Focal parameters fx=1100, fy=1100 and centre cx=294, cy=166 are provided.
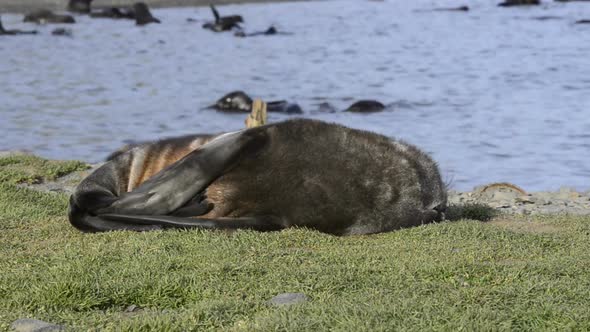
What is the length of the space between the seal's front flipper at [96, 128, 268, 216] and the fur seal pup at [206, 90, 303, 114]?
13.8m

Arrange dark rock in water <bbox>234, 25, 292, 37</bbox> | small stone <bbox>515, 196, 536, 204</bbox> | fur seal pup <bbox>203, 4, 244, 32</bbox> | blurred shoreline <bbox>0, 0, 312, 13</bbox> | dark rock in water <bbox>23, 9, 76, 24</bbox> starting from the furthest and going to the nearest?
blurred shoreline <bbox>0, 0, 312, 13</bbox> < fur seal pup <bbox>203, 4, 244, 32</bbox> < dark rock in water <bbox>23, 9, 76, 24</bbox> < dark rock in water <bbox>234, 25, 292, 37</bbox> < small stone <bbox>515, 196, 536, 204</bbox>

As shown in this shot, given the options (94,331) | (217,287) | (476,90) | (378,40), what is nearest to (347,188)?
(217,287)

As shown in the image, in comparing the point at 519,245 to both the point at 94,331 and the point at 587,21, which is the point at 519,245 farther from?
the point at 587,21

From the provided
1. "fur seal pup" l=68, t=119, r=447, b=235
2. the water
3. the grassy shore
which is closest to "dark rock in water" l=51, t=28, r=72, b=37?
the water

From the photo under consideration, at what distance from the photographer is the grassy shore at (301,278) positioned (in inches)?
192

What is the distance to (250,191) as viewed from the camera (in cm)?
709

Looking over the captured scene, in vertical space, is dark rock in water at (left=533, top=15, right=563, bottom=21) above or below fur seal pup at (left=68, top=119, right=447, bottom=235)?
below

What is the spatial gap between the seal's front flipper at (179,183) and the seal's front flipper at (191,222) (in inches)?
2.8

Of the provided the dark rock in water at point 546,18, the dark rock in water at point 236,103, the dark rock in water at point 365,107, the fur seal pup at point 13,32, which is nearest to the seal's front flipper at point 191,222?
the dark rock in water at point 236,103

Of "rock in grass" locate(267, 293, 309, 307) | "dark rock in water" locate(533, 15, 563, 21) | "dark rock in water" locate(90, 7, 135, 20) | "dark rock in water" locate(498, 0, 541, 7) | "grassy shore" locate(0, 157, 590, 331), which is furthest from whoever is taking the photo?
"dark rock in water" locate(498, 0, 541, 7)

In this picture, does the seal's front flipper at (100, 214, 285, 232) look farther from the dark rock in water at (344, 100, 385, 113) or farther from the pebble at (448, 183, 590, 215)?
the dark rock in water at (344, 100, 385, 113)

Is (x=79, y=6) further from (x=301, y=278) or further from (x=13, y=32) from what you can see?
(x=301, y=278)

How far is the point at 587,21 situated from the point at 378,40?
9847 millimetres

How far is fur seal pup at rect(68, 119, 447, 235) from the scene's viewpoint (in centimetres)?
705
